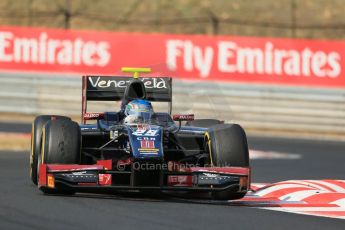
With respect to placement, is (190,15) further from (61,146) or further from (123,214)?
(123,214)

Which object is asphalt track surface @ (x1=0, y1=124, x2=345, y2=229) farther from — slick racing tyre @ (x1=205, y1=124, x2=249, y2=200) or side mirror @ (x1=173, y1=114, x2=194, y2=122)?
side mirror @ (x1=173, y1=114, x2=194, y2=122)

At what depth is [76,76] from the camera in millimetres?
20297

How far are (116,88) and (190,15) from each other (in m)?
15.8

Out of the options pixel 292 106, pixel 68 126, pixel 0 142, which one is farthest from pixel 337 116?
pixel 68 126

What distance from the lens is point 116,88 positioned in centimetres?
1154

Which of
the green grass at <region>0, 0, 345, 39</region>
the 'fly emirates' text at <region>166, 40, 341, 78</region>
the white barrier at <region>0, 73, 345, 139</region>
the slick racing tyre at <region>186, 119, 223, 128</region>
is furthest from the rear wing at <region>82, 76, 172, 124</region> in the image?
the green grass at <region>0, 0, 345, 39</region>

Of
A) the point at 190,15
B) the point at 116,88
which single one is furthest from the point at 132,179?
the point at 190,15

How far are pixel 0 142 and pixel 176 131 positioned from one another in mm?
6691

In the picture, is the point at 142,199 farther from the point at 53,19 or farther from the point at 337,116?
the point at 53,19

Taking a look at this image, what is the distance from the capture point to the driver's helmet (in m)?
10.4

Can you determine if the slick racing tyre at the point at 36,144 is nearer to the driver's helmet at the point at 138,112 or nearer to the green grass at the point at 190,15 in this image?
the driver's helmet at the point at 138,112

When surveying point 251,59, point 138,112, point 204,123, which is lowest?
point 204,123

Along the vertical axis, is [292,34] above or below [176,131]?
above

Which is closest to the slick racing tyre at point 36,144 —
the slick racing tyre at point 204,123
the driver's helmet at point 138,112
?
the driver's helmet at point 138,112
